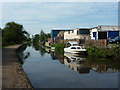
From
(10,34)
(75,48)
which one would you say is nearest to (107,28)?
(75,48)

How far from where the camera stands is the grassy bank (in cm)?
1949

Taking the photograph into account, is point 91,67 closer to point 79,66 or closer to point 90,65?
point 90,65

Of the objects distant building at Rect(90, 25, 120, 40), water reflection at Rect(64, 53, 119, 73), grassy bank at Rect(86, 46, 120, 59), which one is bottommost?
water reflection at Rect(64, 53, 119, 73)

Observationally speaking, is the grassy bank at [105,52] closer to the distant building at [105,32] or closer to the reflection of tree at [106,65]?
the reflection of tree at [106,65]

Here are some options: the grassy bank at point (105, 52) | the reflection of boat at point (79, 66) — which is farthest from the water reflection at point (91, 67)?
the grassy bank at point (105, 52)

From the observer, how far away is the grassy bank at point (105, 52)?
19494 millimetres

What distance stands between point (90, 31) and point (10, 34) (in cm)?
3745

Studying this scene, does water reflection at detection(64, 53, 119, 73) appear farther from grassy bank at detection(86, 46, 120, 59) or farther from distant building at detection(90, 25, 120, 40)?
distant building at detection(90, 25, 120, 40)

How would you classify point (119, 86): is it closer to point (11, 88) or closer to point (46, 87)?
point (46, 87)

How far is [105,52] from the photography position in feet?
68.8

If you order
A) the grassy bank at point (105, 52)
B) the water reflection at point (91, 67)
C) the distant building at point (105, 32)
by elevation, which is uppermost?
the distant building at point (105, 32)

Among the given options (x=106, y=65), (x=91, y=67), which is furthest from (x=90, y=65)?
(x=106, y=65)

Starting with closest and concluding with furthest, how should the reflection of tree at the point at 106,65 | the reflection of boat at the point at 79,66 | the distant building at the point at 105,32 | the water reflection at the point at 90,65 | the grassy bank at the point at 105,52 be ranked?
1. the reflection of boat at the point at 79,66
2. the water reflection at the point at 90,65
3. the reflection of tree at the point at 106,65
4. the grassy bank at the point at 105,52
5. the distant building at the point at 105,32

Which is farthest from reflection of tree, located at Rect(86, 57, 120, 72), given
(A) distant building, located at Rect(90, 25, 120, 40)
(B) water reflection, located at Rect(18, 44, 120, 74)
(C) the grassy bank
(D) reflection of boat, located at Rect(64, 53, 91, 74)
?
(A) distant building, located at Rect(90, 25, 120, 40)
